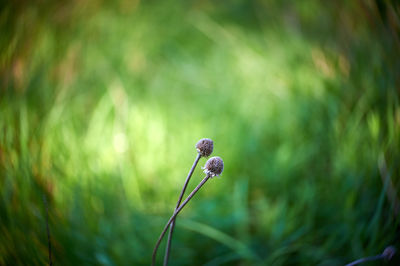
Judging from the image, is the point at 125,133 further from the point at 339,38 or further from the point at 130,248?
the point at 339,38

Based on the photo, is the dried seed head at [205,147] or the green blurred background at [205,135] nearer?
the dried seed head at [205,147]

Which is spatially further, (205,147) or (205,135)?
(205,135)

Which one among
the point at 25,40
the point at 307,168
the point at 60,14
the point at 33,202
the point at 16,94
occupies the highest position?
the point at 60,14

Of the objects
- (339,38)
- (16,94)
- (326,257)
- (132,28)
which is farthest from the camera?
(132,28)

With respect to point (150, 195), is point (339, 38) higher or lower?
higher

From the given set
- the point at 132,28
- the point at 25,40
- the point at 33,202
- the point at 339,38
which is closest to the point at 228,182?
the point at 33,202

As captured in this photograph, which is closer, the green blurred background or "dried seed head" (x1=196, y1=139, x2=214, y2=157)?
Result: "dried seed head" (x1=196, y1=139, x2=214, y2=157)

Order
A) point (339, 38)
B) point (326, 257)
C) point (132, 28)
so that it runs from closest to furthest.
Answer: point (326, 257)
point (339, 38)
point (132, 28)

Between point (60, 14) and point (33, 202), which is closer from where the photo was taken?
point (33, 202)
